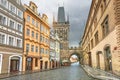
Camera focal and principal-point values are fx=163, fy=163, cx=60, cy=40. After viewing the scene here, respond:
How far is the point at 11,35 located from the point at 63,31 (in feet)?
236

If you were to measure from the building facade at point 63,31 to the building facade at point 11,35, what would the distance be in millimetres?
58769

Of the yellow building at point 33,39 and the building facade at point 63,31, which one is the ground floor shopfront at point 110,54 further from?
the building facade at point 63,31

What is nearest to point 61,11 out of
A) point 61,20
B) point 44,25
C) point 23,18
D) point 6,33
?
point 61,20

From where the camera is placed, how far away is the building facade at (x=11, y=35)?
24453 millimetres

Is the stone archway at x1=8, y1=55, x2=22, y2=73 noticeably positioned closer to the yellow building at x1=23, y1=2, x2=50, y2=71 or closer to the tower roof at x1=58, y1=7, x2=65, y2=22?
the yellow building at x1=23, y1=2, x2=50, y2=71

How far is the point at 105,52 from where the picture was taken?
24234 mm

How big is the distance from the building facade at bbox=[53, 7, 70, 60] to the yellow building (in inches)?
1793

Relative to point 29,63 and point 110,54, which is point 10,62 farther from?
point 110,54

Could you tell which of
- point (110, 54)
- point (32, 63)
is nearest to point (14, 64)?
point (32, 63)

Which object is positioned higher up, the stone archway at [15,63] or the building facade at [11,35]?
the building facade at [11,35]

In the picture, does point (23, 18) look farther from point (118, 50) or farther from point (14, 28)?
point (118, 50)

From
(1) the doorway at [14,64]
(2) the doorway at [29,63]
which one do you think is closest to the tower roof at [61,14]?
(2) the doorway at [29,63]

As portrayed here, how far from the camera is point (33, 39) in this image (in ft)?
119

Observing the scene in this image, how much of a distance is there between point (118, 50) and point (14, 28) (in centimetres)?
1831
